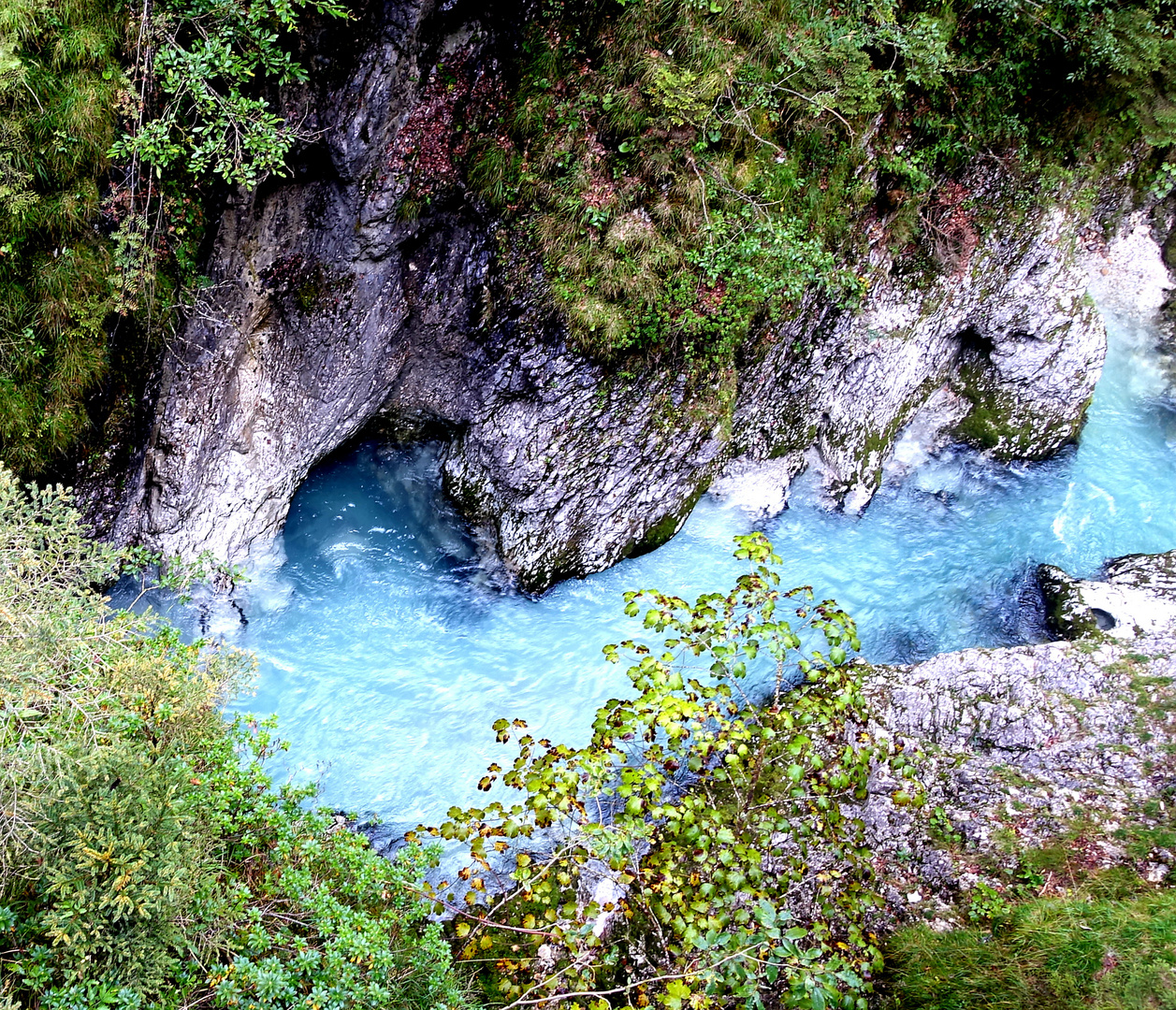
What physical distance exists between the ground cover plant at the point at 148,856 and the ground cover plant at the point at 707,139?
5627 mm

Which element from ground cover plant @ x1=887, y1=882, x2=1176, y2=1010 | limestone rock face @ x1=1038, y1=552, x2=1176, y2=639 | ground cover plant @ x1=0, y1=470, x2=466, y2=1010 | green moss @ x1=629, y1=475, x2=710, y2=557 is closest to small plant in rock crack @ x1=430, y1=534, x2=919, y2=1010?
ground cover plant @ x1=887, y1=882, x2=1176, y2=1010

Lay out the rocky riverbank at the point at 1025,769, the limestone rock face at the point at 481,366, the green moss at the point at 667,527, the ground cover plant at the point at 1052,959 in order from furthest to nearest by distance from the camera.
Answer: the green moss at the point at 667,527 < the limestone rock face at the point at 481,366 < the rocky riverbank at the point at 1025,769 < the ground cover plant at the point at 1052,959

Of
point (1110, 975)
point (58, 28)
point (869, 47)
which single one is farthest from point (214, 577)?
point (869, 47)

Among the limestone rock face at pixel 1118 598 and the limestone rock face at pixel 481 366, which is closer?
the limestone rock face at pixel 481 366

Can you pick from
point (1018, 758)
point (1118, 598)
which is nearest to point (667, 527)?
point (1018, 758)

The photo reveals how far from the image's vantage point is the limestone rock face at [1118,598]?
8248 mm

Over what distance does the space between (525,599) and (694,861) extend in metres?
4.68

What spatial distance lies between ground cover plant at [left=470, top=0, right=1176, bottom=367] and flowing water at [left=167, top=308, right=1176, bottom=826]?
301cm

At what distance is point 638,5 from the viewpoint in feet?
25.9

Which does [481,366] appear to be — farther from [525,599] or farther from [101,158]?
[101,158]

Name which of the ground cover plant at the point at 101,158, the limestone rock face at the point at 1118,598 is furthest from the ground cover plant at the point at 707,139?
the limestone rock face at the point at 1118,598

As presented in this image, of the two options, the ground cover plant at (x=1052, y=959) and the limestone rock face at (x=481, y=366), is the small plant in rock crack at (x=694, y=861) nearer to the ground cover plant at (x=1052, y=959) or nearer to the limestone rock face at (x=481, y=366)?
the ground cover plant at (x=1052, y=959)

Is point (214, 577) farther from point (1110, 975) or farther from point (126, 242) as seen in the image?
point (1110, 975)

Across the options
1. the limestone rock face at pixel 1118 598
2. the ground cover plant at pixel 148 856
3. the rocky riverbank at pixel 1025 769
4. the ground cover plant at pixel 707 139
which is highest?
the ground cover plant at pixel 707 139
